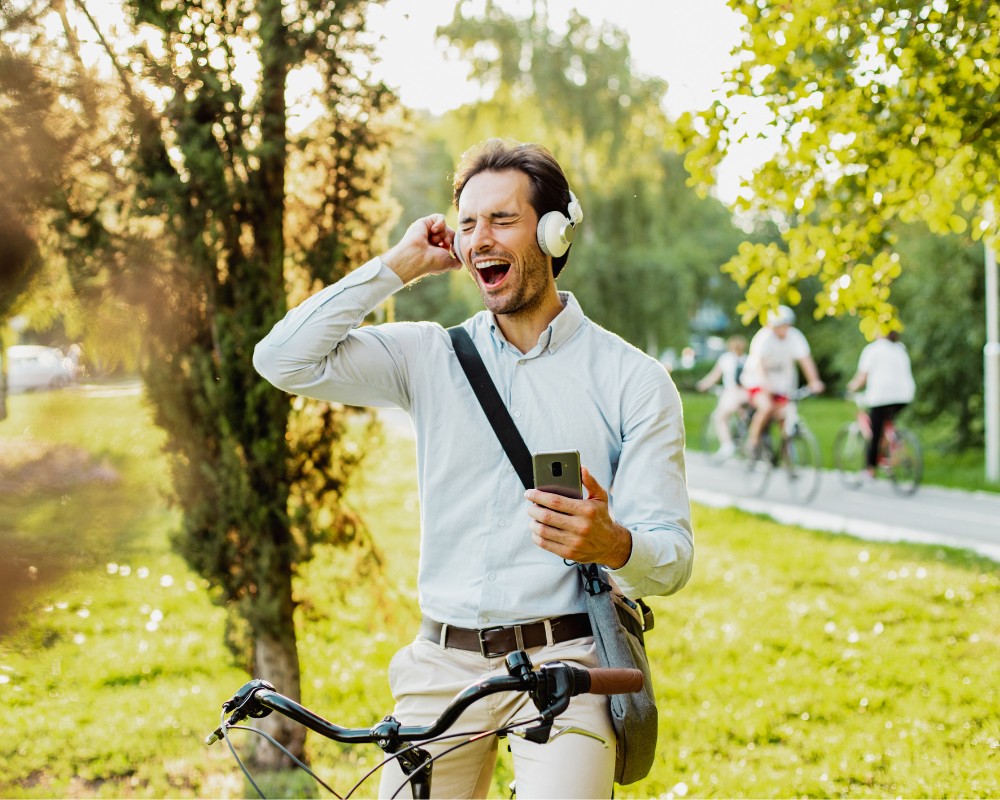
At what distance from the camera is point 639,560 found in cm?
194

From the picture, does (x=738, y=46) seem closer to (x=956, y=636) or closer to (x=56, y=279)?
(x=56, y=279)

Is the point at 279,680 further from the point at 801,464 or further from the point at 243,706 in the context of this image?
the point at 801,464

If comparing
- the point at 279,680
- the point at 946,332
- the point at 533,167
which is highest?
the point at 946,332

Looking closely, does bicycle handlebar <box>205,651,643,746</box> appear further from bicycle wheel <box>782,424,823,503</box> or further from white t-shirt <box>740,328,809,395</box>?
white t-shirt <box>740,328,809,395</box>

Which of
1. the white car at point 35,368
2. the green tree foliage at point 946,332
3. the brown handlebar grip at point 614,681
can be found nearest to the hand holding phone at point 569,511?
the brown handlebar grip at point 614,681

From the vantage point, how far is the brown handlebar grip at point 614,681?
1651 mm

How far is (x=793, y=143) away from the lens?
441 centimetres

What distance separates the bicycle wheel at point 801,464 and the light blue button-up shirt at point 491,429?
8.94 meters

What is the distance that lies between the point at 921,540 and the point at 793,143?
5.55 m

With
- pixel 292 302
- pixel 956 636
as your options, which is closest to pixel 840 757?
pixel 956 636

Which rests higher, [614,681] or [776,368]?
[776,368]

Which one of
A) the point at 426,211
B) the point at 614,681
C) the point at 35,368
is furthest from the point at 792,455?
the point at 426,211

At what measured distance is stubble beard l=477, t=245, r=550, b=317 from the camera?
2357 mm

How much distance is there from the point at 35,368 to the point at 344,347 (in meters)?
2.73
